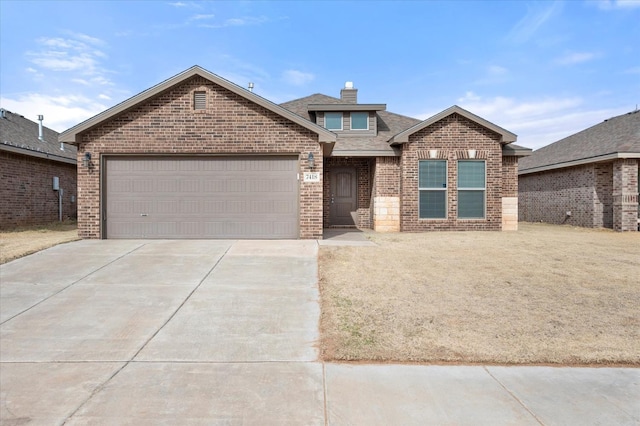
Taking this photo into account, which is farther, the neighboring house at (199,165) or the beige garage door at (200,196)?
the beige garage door at (200,196)

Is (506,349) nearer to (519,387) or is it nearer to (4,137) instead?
(519,387)

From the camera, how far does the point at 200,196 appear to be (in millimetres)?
11242

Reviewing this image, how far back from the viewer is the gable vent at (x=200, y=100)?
11.2 m

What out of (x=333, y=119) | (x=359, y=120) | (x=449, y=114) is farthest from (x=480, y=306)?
(x=333, y=119)

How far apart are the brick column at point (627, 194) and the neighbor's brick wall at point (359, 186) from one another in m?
9.71

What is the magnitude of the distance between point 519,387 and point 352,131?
1473 centimetres

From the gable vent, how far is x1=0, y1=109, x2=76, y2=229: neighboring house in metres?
8.09

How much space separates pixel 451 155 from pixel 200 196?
29.0 feet

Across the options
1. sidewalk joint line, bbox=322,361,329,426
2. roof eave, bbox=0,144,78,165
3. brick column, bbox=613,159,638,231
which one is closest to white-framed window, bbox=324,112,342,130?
brick column, bbox=613,159,638,231

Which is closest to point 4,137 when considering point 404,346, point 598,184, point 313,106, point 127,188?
point 127,188

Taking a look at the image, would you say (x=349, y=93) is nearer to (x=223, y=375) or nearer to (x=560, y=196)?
(x=560, y=196)

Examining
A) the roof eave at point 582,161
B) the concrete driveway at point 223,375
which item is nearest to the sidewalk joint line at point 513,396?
the concrete driveway at point 223,375

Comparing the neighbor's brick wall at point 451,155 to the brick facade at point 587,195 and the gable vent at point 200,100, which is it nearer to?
the brick facade at point 587,195

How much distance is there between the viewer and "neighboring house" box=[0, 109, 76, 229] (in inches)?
581
